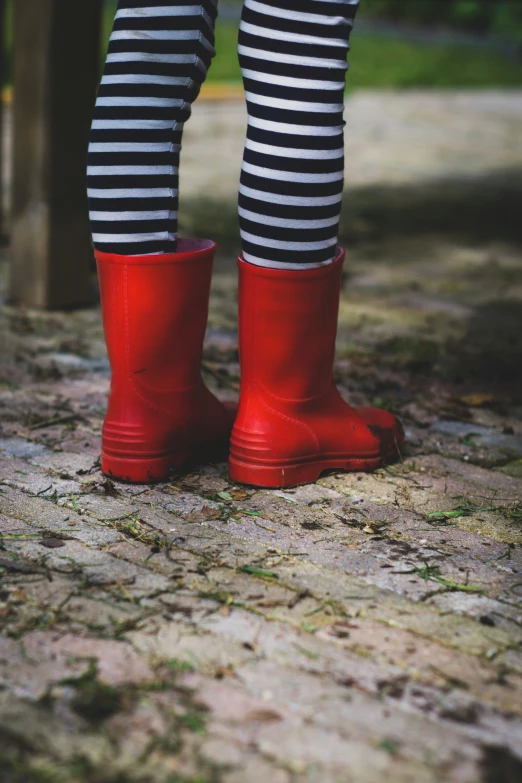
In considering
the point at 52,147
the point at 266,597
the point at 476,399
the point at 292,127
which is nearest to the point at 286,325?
the point at 292,127

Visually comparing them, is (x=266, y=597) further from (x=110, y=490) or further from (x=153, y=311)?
(x=153, y=311)

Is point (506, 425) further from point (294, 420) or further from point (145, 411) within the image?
point (145, 411)

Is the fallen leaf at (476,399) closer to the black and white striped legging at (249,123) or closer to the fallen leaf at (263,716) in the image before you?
the black and white striped legging at (249,123)

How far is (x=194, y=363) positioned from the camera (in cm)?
158

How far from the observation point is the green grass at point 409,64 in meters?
8.15

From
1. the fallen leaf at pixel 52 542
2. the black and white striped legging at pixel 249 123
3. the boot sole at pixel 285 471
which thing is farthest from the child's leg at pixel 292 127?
the fallen leaf at pixel 52 542

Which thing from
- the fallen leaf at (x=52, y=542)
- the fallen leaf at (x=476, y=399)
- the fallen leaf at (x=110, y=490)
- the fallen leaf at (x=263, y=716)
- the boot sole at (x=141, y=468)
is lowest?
the fallen leaf at (x=263, y=716)

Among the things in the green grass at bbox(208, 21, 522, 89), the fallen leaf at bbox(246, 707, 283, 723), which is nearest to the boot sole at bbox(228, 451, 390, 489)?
the fallen leaf at bbox(246, 707, 283, 723)

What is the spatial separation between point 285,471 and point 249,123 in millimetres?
543

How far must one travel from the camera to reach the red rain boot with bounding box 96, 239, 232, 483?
4.83 ft

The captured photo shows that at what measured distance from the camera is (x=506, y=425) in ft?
6.23

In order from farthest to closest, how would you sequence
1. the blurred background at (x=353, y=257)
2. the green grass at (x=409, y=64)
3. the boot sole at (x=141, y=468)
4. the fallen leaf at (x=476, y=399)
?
the green grass at (x=409, y=64) < the blurred background at (x=353, y=257) < the fallen leaf at (x=476, y=399) < the boot sole at (x=141, y=468)

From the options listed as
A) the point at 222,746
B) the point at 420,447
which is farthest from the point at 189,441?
the point at 222,746

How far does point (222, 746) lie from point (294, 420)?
0.71 m
